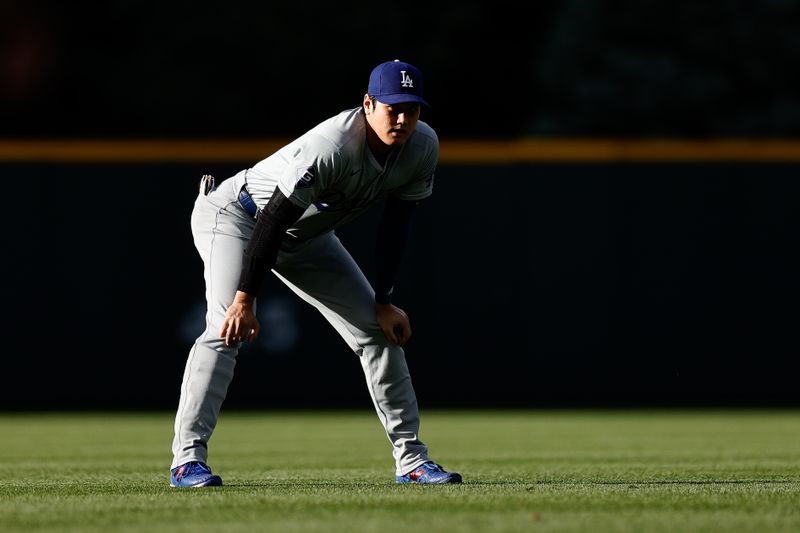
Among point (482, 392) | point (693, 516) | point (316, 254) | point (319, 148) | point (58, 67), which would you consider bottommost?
point (482, 392)

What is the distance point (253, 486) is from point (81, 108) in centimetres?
2247

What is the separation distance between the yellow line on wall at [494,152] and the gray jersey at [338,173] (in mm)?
7198

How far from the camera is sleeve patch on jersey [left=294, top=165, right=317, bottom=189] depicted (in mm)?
5242

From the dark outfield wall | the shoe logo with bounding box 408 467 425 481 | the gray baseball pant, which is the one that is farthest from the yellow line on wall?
the shoe logo with bounding box 408 467 425 481

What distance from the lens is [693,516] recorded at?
179 inches

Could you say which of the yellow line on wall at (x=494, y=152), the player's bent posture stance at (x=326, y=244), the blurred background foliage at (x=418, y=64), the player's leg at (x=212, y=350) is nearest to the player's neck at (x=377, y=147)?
the player's bent posture stance at (x=326, y=244)

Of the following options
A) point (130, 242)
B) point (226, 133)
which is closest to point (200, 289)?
point (130, 242)

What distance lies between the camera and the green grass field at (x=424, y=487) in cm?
445

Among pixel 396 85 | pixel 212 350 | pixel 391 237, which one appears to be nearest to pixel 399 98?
pixel 396 85

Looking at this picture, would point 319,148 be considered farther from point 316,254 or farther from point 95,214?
point 95,214

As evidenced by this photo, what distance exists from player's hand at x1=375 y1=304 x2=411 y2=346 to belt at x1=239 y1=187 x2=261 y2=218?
590 mm

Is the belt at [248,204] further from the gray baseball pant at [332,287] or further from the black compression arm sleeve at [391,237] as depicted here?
the black compression arm sleeve at [391,237]

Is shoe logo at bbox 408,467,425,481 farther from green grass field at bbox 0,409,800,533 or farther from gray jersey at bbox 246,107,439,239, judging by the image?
gray jersey at bbox 246,107,439,239

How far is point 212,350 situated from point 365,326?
0.62 meters
